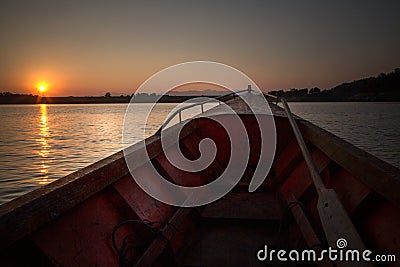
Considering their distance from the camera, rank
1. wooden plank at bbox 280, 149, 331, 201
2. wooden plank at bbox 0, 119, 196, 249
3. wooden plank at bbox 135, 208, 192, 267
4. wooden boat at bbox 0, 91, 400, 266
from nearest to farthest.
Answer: wooden plank at bbox 0, 119, 196, 249, wooden boat at bbox 0, 91, 400, 266, wooden plank at bbox 135, 208, 192, 267, wooden plank at bbox 280, 149, 331, 201

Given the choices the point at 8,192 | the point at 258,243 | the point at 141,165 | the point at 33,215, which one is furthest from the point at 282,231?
the point at 8,192

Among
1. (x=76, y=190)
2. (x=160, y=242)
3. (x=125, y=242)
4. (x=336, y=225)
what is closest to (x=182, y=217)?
(x=160, y=242)

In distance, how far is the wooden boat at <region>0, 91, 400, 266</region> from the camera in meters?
1.77

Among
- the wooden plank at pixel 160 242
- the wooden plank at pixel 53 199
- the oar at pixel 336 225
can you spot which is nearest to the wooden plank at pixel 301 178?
the oar at pixel 336 225

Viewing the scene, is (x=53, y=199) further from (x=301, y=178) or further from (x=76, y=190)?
(x=301, y=178)

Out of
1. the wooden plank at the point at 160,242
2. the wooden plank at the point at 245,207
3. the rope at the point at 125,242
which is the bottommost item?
the wooden plank at the point at 245,207

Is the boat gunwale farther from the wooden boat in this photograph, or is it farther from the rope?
the rope

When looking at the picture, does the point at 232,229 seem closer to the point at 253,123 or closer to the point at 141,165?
the point at 141,165

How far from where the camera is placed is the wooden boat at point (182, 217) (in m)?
1.77

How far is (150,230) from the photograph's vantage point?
261cm

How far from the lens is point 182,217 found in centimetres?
322

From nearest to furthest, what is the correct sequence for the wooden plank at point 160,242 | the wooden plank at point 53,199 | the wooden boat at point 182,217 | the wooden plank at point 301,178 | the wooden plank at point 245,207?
1. the wooden plank at point 53,199
2. the wooden boat at point 182,217
3. the wooden plank at point 160,242
4. the wooden plank at point 301,178
5. the wooden plank at point 245,207

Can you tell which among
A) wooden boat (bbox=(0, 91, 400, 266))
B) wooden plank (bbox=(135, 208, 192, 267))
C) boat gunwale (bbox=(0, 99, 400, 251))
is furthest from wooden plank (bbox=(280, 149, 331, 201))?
wooden plank (bbox=(135, 208, 192, 267))

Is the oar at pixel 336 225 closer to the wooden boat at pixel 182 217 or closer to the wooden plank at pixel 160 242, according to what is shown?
the wooden boat at pixel 182 217
